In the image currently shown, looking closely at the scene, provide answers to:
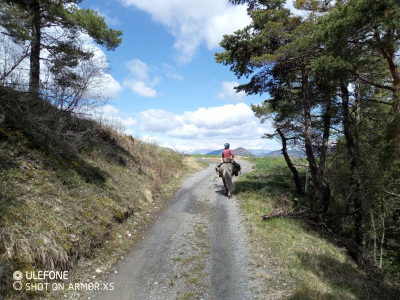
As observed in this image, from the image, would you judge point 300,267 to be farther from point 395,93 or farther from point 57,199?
point 395,93

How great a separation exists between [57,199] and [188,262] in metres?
3.52

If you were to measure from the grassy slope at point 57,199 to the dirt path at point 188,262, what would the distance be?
2.13 ft

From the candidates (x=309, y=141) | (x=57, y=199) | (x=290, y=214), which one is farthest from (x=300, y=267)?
(x=309, y=141)

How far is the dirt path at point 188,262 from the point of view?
4.86 meters

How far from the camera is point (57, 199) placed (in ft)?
18.5

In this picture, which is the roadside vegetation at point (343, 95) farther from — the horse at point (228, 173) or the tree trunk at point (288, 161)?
Answer: the horse at point (228, 173)

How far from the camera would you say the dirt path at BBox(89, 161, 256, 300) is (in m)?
4.86

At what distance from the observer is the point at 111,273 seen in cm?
527

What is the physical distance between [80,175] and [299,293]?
6.73 meters

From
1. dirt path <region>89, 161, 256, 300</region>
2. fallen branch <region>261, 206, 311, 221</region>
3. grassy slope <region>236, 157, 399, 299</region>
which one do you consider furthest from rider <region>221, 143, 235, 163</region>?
fallen branch <region>261, 206, 311, 221</region>

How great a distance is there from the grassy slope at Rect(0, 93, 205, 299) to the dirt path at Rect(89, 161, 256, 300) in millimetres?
648

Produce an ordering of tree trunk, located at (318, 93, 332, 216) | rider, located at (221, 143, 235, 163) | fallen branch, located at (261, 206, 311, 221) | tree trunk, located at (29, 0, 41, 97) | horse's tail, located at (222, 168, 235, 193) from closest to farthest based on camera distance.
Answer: tree trunk, located at (29, 0, 41, 97) → fallen branch, located at (261, 206, 311, 221) → tree trunk, located at (318, 93, 332, 216) → horse's tail, located at (222, 168, 235, 193) → rider, located at (221, 143, 235, 163)

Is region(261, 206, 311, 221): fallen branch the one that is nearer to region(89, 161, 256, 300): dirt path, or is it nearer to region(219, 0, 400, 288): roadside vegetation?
region(219, 0, 400, 288): roadside vegetation

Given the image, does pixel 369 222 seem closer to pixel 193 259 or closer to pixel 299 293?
pixel 299 293
